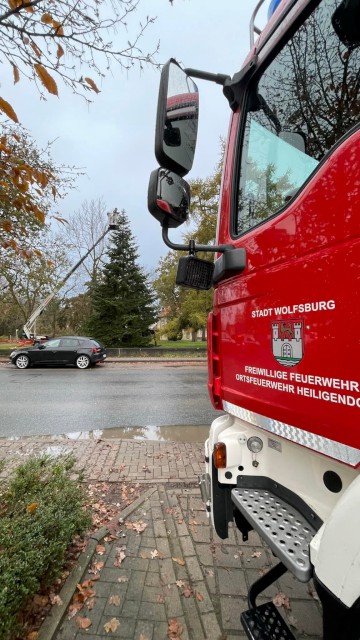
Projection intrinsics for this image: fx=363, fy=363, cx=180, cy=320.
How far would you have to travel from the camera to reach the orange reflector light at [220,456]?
193 centimetres

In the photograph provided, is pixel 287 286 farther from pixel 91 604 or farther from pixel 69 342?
pixel 69 342

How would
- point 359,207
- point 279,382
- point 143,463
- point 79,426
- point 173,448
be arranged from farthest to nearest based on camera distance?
point 79,426
point 173,448
point 143,463
point 279,382
point 359,207

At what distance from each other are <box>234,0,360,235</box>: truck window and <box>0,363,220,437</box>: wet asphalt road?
5.45 metres

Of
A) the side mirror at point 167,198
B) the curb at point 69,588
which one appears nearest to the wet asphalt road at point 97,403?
the curb at point 69,588

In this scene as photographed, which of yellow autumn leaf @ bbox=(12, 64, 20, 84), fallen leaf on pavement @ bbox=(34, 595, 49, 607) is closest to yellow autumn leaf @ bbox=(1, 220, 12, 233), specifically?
yellow autumn leaf @ bbox=(12, 64, 20, 84)

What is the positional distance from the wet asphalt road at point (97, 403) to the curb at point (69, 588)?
373 centimetres

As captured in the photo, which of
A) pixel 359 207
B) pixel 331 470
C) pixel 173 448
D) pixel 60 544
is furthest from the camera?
pixel 173 448

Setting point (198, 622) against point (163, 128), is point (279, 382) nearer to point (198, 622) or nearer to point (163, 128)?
point (163, 128)

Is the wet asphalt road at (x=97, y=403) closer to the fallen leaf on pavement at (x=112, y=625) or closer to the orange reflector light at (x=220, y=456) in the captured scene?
the fallen leaf on pavement at (x=112, y=625)

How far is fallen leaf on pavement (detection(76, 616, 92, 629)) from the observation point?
80.0 inches

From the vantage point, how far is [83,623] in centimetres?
205

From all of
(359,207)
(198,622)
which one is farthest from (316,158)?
(198,622)

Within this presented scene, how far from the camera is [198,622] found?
2078mm

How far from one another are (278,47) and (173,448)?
4.70m
